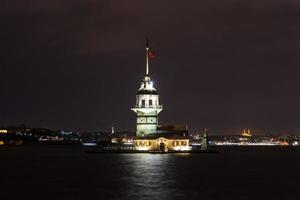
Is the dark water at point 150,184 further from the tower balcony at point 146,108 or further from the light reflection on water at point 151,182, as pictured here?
the tower balcony at point 146,108

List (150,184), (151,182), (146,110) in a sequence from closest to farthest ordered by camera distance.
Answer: (150,184), (151,182), (146,110)

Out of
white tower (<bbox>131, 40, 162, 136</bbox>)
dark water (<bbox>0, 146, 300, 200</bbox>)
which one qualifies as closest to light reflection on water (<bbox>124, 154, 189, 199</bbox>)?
dark water (<bbox>0, 146, 300, 200</bbox>)

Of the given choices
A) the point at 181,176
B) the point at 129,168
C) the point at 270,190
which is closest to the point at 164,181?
the point at 181,176

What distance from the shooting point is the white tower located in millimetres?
121875

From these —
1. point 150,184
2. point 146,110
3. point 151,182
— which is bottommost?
point 150,184

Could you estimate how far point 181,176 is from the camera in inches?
2670

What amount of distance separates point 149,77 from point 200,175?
57679mm

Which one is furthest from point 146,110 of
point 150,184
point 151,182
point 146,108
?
point 150,184

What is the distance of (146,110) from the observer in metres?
122

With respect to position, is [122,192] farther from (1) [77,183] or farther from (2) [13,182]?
(2) [13,182]

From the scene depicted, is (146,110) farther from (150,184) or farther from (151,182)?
(150,184)

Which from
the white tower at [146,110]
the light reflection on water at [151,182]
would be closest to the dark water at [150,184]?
the light reflection on water at [151,182]

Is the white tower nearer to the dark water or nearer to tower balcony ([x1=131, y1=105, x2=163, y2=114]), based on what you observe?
tower balcony ([x1=131, y1=105, x2=163, y2=114])

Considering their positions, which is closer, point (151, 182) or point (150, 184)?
point (150, 184)
